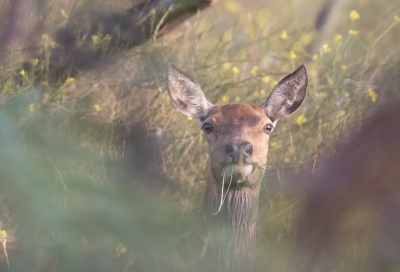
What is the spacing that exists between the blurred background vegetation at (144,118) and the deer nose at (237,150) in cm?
31

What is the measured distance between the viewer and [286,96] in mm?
4168

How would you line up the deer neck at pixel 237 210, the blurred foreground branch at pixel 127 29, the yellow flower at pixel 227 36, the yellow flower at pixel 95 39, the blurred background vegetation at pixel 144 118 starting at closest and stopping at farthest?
the blurred background vegetation at pixel 144 118 < the deer neck at pixel 237 210 < the yellow flower at pixel 95 39 < the blurred foreground branch at pixel 127 29 < the yellow flower at pixel 227 36

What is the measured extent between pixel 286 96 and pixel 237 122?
0.62m

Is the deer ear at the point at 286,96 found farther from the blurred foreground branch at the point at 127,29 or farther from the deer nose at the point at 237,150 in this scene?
the blurred foreground branch at the point at 127,29

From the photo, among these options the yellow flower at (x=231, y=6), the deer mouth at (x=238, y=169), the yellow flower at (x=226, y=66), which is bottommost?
the deer mouth at (x=238, y=169)

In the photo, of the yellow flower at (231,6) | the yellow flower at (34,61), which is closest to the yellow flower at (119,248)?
the yellow flower at (34,61)

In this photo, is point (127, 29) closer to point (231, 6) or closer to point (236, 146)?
point (236, 146)

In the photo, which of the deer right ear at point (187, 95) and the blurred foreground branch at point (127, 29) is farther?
the blurred foreground branch at point (127, 29)

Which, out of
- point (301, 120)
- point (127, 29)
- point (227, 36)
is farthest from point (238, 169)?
point (227, 36)

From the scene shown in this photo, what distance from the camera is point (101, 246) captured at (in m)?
1.11

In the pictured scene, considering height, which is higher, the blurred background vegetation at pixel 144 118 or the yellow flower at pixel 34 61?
the blurred background vegetation at pixel 144 118

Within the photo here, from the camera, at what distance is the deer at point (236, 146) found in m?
3.46

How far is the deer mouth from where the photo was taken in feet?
11.2

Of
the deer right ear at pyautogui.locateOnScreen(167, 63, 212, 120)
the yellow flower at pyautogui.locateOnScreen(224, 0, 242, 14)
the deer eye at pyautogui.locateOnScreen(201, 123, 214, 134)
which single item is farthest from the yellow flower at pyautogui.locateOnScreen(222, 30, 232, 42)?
the deer eye at pyautogui.locateOnScreen(201, 123, 214, 134)
